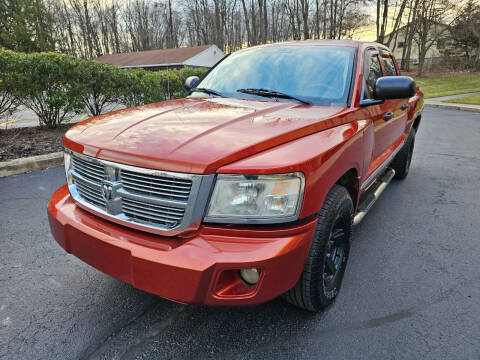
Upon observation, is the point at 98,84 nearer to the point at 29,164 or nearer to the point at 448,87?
the point at 29,164

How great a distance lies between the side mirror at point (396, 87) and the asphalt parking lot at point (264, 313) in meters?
1.34

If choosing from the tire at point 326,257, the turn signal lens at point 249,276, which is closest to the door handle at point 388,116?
the tire at point 326,257

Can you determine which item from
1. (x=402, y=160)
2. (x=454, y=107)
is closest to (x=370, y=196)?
(x=402, y=160)

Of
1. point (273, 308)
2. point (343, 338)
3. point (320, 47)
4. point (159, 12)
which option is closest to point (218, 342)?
point (273, 308)

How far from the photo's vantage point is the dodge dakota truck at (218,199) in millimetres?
1537

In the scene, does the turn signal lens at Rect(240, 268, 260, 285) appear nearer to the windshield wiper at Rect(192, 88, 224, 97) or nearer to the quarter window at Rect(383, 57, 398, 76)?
the windshield wiper at Rect(192, 88, 224, 97)

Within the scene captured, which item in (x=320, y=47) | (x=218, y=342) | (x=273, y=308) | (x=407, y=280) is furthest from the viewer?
(x=320, y=47)

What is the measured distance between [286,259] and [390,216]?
261 centimetres

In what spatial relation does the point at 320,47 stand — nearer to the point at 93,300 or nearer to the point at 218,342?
the point at 218,342

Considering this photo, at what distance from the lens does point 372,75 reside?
3039 mm

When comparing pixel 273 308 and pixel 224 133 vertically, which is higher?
pixel 224 133

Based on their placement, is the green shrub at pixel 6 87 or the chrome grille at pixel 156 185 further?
the green shrub at pixel 6 87

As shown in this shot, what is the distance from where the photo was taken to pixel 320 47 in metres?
3.01

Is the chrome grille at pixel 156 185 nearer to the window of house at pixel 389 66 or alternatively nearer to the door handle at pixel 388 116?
the door handle at pixel 388 116
